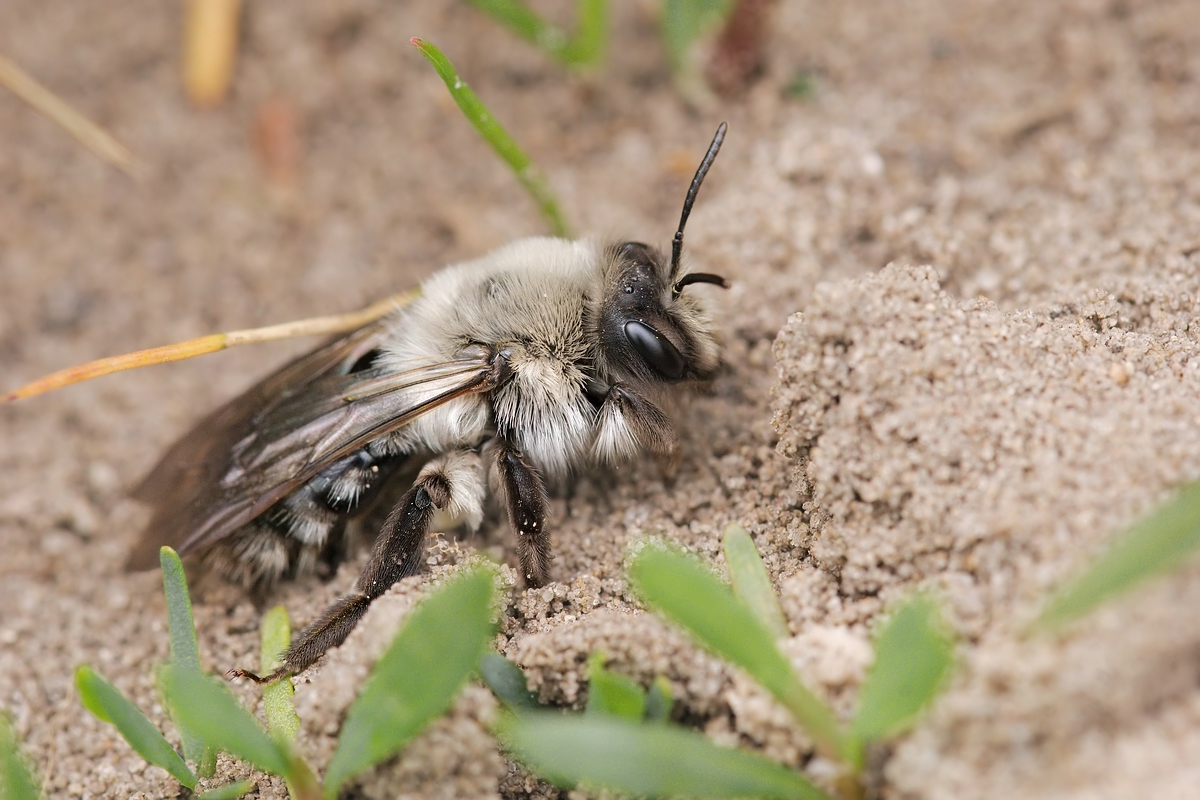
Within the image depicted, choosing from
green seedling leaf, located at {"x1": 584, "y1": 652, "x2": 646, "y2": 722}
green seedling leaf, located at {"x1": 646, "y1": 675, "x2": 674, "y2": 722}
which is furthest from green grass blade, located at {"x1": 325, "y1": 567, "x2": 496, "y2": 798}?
green seedling leaf, located at {"x1": 646, "y1": 675, "x2": 674, "y2": 722}

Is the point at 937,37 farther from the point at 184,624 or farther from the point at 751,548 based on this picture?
the point at 184,624

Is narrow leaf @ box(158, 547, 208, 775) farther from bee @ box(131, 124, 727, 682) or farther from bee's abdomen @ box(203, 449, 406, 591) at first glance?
bee's abdomen @ box(203, 449, 406, 591)

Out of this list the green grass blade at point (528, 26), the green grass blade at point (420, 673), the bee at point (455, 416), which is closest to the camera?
the green grass blade at point (420, 673)

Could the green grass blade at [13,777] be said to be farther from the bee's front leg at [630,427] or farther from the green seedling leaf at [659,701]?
the bee's front leg at [630,427]

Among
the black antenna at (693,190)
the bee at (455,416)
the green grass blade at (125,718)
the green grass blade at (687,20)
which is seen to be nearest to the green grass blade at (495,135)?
the bee at (455,416)

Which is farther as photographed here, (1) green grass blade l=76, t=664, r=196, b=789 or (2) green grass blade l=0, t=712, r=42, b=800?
(1) green grass blade l=76, t=664, r=196, b=789

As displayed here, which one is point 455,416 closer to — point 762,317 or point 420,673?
point 762,317

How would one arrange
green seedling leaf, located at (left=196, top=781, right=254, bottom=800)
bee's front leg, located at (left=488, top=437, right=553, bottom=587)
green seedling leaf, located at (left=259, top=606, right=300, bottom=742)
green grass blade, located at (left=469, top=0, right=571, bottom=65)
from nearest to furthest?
green seedling leaf, located at (left=196, top=781, right=254, bottom=800)
green seedling leaf, located at (left=259, top=606, right=300, bottom=742)
bee's front leg, located at (left=488, top=437, right=553, bottom=587)
green grass blade, located at (left=469, top=0, right=571, bottom=65)
